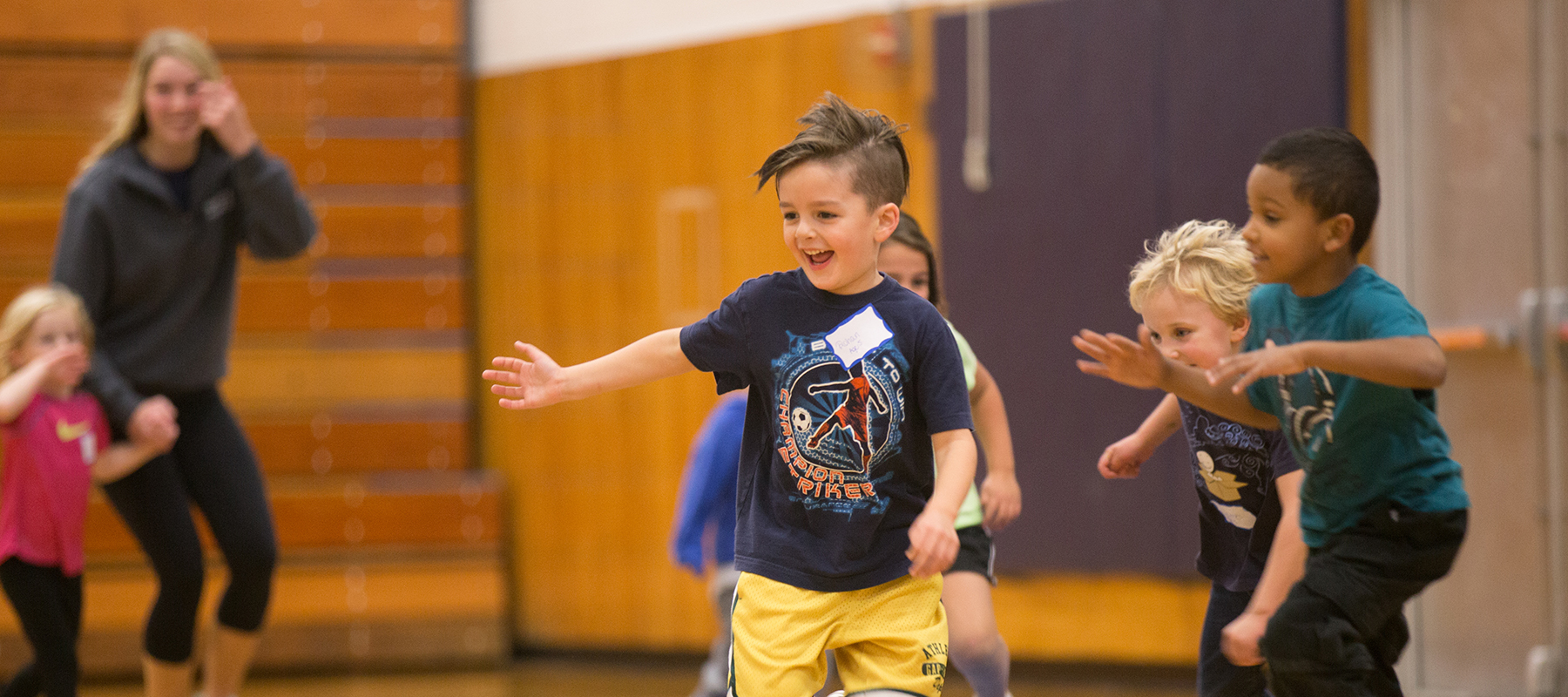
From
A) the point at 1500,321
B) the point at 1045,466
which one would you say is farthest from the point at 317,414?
the point at 1500,321

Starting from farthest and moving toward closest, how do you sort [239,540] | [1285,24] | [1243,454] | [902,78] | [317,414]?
[317,414], [902,78], [1285,24], [239,540], [1243,454]

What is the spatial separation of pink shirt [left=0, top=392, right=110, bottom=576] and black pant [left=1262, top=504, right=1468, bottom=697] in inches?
107

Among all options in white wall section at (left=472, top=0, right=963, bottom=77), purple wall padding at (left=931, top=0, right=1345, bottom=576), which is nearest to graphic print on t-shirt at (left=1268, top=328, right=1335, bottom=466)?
purple wall padding at (left=931, top=0, right=1345, bottom=576)

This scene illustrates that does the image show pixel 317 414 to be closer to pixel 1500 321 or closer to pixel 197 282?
pixel 197 282

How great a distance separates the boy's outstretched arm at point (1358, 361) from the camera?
175 centimetres

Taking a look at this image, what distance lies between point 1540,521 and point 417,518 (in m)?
4.16

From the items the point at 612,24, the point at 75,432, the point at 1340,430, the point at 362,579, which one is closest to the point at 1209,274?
the point at 1340,430

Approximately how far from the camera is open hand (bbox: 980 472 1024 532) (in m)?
2.56

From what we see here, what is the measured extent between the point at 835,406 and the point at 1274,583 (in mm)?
737

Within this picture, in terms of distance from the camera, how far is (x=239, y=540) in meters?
3.13

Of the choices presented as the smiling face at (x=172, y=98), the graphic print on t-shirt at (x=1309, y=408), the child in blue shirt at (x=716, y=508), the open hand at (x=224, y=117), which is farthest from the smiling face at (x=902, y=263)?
the smiling face at (x=172, y=98)

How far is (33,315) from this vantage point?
3207 millimetres

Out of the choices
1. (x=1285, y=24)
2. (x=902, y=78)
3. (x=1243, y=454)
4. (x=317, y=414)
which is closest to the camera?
(x=1243, y=454)

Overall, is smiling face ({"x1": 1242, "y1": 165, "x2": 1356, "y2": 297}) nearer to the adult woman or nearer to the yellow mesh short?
the yellow mesh short
